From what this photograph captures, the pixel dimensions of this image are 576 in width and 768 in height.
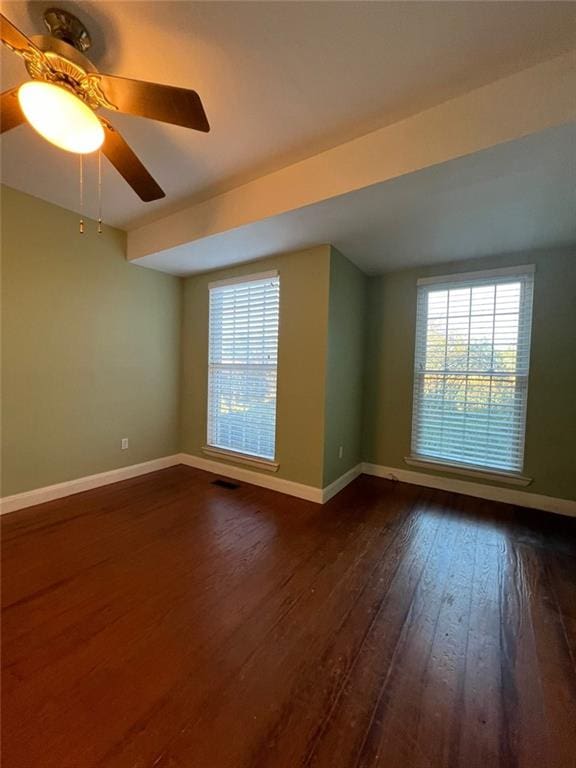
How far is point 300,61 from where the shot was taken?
1.44m

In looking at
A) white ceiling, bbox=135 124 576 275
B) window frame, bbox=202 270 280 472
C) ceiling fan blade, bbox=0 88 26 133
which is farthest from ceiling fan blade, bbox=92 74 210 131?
window frame, bbox=202 270 280 472

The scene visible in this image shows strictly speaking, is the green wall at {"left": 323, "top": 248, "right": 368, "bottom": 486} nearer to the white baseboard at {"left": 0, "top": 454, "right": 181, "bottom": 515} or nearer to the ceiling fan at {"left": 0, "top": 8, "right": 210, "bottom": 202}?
the ceiling fan at {"left": 0, "top": 8, "right": 210, "bottom": 202}

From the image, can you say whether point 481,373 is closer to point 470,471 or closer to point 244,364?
point 470,471

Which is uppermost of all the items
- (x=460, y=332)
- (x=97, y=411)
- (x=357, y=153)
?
(x=357, y=153)

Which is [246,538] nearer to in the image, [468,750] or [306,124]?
[468,750]

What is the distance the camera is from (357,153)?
191 cm

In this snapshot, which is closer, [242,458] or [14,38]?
[14,38]

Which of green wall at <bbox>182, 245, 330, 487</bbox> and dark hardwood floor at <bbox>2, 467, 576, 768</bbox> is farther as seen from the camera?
green wall at <bbox>182, 245, 330, 487</bbox>

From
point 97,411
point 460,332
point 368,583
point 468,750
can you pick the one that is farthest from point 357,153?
point 97,411

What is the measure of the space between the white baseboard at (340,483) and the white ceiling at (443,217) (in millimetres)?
2320

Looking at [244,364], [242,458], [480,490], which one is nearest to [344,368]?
[244,364]

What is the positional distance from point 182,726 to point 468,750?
98 cm

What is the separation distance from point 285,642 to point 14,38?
2679 millimetres

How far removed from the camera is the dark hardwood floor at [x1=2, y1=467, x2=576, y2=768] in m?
1.05
